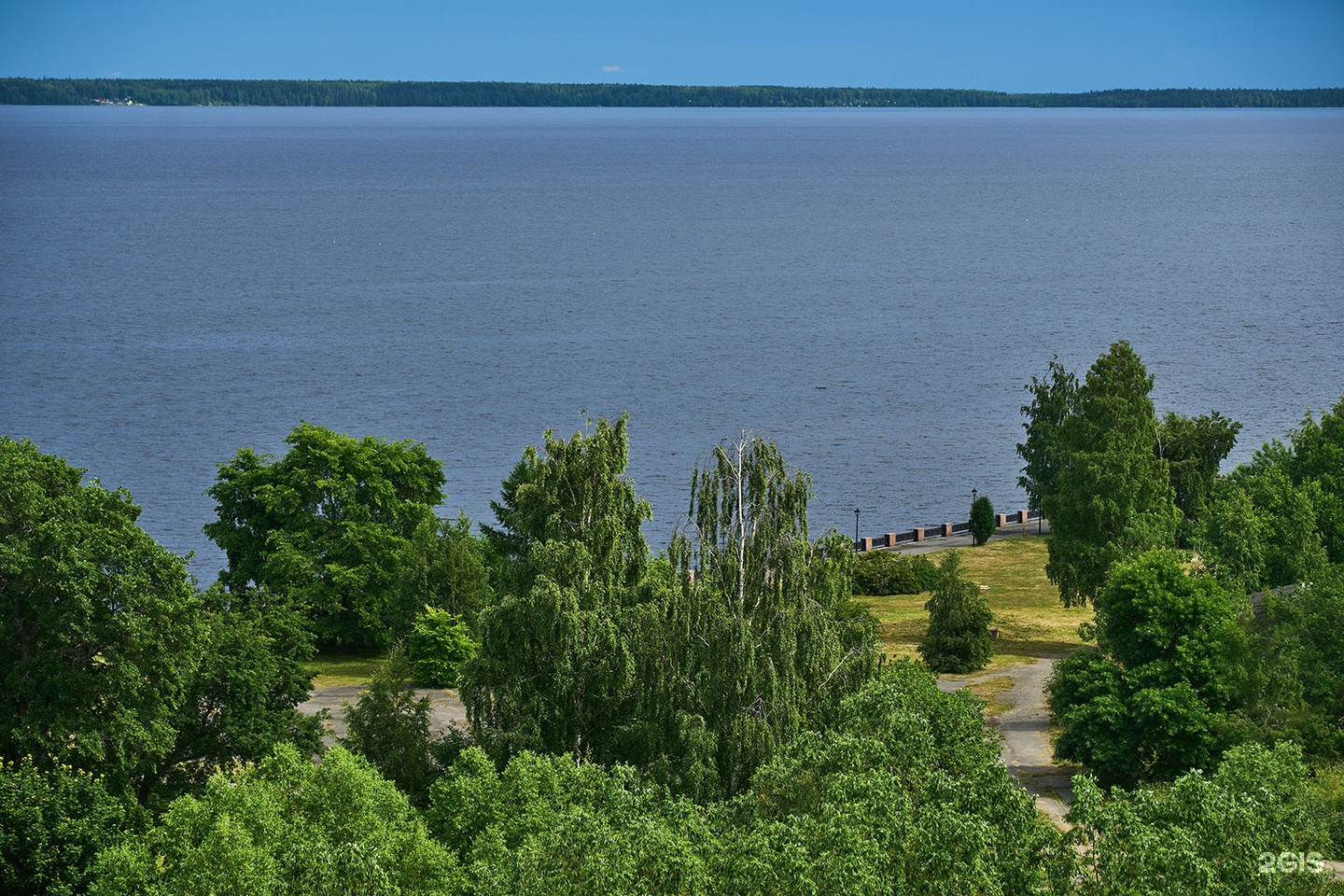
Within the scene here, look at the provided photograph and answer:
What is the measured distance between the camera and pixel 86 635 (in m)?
31.7

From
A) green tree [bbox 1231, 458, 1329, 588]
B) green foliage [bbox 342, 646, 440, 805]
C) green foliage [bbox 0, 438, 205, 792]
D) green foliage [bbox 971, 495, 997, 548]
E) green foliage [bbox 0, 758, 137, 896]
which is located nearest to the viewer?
green foliage [bbox 0, 758, 137, 896]

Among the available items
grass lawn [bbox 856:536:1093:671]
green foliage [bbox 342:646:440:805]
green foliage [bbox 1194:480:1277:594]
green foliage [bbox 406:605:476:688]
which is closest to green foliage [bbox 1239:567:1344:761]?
green foliage [bbox 1194:480:1277:594]

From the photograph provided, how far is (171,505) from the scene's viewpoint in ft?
257

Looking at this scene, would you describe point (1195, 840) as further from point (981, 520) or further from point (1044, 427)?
point (1044, 427)

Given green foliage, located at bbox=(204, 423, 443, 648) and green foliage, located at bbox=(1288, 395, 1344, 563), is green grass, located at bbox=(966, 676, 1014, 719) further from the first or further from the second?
green foliage, located at bbox=(204, 423, 443, 648)

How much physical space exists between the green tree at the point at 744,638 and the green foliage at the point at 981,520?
43.7 meters

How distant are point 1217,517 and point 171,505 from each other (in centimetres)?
5273

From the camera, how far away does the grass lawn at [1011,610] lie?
54.8m

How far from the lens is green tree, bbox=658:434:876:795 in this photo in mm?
29562

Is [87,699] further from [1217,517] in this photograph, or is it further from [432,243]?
[432,243]

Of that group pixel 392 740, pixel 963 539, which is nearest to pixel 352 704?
pixel 392 740

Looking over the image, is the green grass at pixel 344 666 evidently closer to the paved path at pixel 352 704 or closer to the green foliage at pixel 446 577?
the paved path at pixel 352 704

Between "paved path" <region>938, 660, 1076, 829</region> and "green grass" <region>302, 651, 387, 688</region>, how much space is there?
1992 centimetres

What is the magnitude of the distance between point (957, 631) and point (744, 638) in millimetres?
23118
